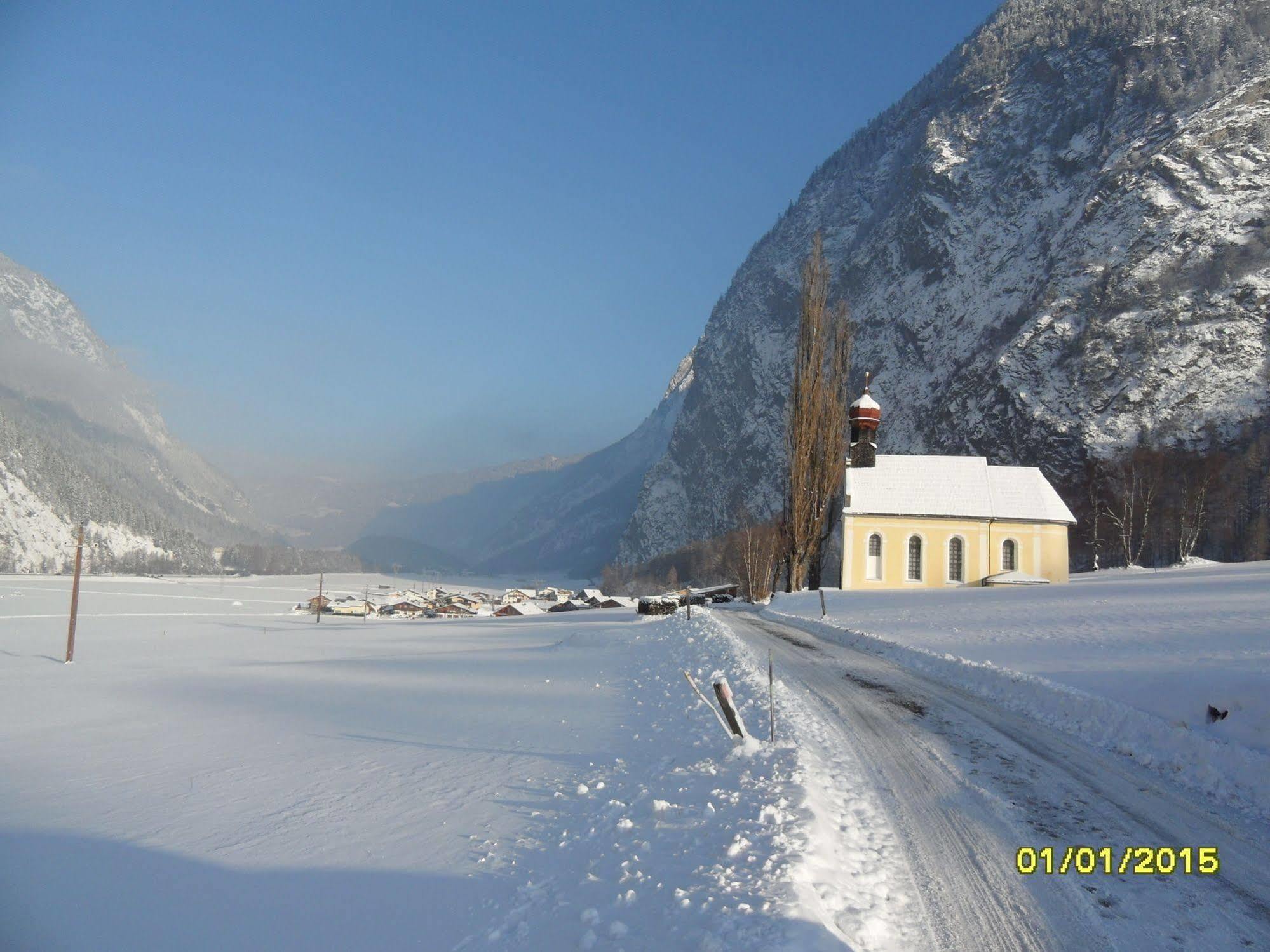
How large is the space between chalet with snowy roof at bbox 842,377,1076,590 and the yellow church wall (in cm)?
4

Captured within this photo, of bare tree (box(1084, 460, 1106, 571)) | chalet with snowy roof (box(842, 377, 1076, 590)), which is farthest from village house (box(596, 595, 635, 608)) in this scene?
bare tree (box(1084, 460, 1106, 571))

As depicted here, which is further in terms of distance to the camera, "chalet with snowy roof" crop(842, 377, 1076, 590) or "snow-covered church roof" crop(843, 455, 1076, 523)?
"snow-covered church roof" crop(843, 455, 1076, 523)

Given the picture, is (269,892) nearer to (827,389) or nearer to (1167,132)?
(827,389)

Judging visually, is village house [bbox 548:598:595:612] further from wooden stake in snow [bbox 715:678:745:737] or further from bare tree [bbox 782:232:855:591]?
wooden stake in snow [bbox 715:678:745:737]

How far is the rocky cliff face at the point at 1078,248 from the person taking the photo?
10006cm

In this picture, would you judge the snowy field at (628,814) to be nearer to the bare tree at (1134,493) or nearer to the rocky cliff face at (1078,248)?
the bare tree at (1134,493)

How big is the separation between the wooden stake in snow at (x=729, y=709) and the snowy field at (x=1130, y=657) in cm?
541

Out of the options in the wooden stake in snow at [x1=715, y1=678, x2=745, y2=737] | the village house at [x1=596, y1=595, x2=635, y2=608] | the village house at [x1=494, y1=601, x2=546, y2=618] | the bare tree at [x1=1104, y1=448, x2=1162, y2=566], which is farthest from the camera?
the village house at [x1=596, y1=595, x2=635, y2=608]

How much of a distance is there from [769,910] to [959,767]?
209 inches

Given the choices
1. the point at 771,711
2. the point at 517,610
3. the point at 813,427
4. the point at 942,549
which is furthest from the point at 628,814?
the point at 517,610

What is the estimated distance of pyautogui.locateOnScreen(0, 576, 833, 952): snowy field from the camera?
5809mm

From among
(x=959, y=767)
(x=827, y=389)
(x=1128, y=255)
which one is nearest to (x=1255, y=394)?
(x=1128, y=255)

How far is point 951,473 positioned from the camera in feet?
158

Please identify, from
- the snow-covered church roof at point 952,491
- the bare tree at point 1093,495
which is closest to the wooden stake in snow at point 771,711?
the snow-covered church roof at point 952,491
